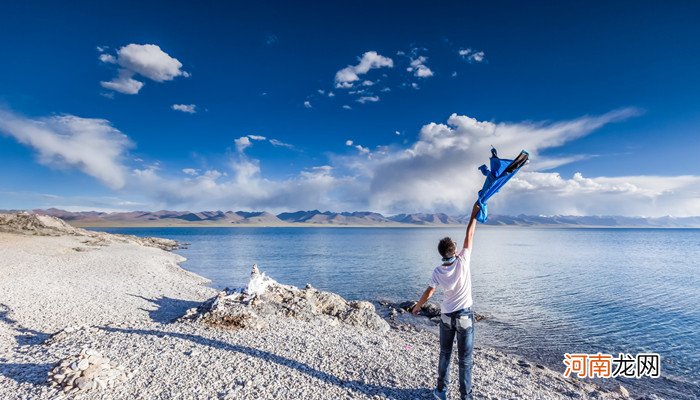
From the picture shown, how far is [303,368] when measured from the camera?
10.8 m

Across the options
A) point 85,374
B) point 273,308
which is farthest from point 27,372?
point 273,308

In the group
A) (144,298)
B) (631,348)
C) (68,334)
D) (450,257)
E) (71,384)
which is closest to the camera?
(450,257)

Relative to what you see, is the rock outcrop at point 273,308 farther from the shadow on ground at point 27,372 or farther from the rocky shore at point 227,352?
the shadow on ground at point 27,372

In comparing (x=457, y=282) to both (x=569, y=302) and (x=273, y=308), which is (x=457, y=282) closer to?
(x=273, y=308)

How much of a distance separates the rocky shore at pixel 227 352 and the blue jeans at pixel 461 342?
1.14 meters

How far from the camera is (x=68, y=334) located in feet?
41.9

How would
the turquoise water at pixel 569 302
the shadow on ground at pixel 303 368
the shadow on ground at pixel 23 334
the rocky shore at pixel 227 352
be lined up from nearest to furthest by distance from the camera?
1. the rocky shore at pixel 227 352
2. the shadow on ground at pixel 303 368
3. the shadow on ground at pixel 23 334
4. the turquoise water at pixel 569 302

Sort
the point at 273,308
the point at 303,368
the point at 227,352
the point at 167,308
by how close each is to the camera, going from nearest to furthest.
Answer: the point at 303,368, the point at 227,352, the point at 273,308, the point at 167,308

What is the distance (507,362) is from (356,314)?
745cm

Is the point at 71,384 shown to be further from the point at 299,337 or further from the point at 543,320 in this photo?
the point at 543,320

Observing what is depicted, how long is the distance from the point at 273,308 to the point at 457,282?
38.0 feet

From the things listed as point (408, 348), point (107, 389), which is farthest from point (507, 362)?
point (107, 389)

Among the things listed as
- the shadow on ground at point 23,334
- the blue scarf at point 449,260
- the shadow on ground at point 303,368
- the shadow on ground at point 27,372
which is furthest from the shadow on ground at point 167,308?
the blue scarf at point 449,260

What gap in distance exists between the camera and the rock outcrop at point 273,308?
14.9m
